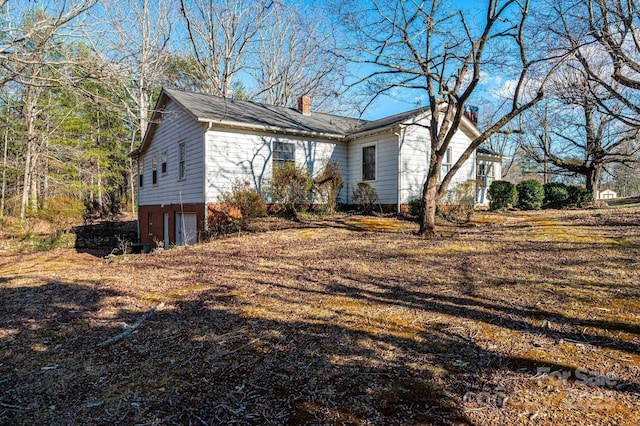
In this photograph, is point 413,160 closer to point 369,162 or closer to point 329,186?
point 369,162

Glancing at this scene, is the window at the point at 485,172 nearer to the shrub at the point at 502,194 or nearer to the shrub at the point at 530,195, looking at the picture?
the shrub at the point at 530,195

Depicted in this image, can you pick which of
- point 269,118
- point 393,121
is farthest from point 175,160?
point 393,121

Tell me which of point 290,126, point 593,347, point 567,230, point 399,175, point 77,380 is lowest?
point 77,380

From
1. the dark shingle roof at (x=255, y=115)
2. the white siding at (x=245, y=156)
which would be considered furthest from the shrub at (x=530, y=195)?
the white siding at (x=245, y=156)

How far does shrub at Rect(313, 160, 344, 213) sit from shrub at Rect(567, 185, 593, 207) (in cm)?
1119

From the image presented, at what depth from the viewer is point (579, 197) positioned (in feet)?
53.8

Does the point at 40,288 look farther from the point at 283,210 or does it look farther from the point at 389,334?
the point at 283,210

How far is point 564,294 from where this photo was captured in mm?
4168

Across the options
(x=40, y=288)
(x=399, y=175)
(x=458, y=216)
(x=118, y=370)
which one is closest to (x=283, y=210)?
(x=399, y=175)

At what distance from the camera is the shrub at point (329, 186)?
525 inches

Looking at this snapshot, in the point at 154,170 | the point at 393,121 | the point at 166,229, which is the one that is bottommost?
the point at 166,229

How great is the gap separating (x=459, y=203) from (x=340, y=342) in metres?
10.6

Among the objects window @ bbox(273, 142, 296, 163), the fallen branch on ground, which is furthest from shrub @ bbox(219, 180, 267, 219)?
the fallen branch on ground

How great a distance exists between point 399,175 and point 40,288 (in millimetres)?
10851
